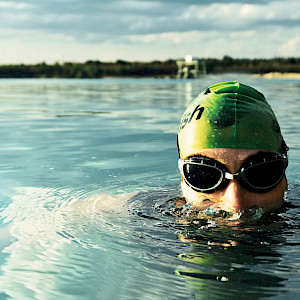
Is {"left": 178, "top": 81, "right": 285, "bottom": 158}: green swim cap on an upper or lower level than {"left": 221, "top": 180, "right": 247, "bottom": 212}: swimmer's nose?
upper

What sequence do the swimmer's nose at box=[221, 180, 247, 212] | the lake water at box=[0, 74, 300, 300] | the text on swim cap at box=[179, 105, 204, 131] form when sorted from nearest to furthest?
1. the lake water at box=[0, 74, 300, 300]
2. the swimmer's nose at box=[221, 180, 247, 212]
3. the text on swim cap at box=[179, 105, 204, 131]

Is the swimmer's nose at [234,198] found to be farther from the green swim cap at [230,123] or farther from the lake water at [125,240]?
the green swim cap at [230,123]

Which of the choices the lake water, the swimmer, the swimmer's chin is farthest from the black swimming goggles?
the lake water

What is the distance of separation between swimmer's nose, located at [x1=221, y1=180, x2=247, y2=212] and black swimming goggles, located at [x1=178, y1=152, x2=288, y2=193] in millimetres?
38

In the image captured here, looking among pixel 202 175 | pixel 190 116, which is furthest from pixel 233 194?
pixel 190 116

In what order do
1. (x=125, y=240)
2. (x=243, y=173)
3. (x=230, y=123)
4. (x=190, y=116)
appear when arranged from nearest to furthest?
1. (x=125, y=240)
2. (x=243, y=173)
3. (x=230, y=123)
4. (x=190, y=116)

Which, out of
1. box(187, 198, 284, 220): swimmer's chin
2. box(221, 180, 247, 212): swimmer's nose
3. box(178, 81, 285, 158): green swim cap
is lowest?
box(187, 198, 284, 220): swimmer's chin

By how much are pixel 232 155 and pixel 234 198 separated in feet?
1.05

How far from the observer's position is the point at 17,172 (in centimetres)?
678

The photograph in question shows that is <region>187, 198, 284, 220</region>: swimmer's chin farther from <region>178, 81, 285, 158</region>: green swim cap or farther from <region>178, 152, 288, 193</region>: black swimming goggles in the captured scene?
<region>178, 81, 285, 158</region>: green swim cap

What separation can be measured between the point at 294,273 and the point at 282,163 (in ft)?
4.37

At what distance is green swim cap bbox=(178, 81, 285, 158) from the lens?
410 cm

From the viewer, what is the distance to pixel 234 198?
4035 millimetres

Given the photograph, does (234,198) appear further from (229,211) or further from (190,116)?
(190,116)
